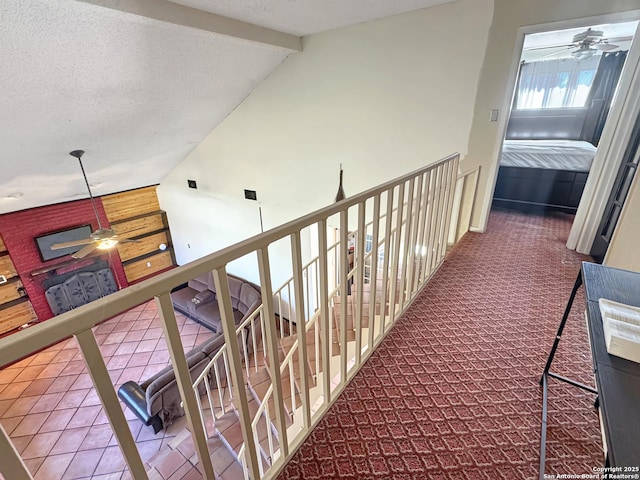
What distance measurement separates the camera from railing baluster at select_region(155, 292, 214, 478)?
0.68 meters

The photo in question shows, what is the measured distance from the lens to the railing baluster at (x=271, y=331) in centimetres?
87

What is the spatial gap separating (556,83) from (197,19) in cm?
728

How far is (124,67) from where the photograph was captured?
3029 millimetres

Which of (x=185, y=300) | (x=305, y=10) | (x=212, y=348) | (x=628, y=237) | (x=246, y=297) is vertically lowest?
(x=185, y=300)

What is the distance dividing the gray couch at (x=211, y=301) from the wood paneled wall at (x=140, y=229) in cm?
182

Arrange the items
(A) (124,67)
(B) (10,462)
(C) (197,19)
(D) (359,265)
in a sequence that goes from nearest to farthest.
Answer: (B) (10,462) < (D) (359,265) < (C) (197,19) < (A) (124,67)

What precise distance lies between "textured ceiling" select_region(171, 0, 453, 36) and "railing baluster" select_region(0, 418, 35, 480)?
3.16 metres

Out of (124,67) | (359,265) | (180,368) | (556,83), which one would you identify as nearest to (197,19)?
(124,67)

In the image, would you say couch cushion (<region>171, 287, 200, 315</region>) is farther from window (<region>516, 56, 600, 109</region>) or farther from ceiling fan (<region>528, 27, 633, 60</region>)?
window (<region>516, 56, 600, 109</region>)

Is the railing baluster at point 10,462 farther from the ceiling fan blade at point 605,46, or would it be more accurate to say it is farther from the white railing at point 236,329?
the ceiling fan blade at point 605,46

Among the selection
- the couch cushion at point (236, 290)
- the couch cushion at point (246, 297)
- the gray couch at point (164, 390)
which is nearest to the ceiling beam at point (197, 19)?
the gray couch at point (164, 390)

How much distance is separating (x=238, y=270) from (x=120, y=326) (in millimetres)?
2477

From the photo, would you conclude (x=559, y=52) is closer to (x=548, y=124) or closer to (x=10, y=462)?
(x=548, y=124)

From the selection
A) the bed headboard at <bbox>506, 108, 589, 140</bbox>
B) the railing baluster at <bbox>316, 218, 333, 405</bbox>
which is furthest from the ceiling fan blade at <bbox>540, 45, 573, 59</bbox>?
the railing baluster at <bbox>316, 218, 333, 405</bbox>
